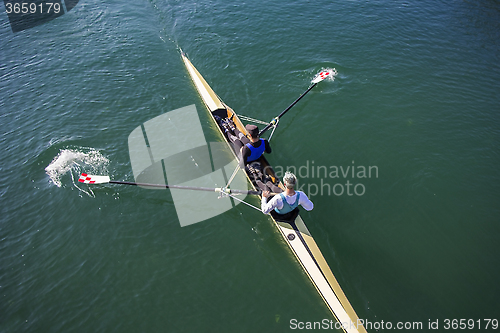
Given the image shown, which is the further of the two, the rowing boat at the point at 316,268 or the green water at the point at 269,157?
the green water at the point at 269,157

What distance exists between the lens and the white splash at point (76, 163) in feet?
31.5

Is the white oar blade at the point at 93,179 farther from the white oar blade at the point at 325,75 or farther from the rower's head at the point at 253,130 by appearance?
the white oar blade at the point at 325,75

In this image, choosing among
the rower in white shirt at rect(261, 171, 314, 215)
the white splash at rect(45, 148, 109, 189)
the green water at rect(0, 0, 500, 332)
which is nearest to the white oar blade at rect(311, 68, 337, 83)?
the green water at rect(0, 0, 500, 332)

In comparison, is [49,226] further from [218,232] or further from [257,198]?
[257,198]

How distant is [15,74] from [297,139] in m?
13.8

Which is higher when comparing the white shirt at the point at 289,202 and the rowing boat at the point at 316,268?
the white shirt at the point at 289,202

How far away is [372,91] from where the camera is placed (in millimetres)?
12320

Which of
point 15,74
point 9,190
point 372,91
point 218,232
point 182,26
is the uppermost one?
point 182,26

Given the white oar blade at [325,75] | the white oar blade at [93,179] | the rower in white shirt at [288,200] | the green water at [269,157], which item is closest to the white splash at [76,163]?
the green water at [269,157]

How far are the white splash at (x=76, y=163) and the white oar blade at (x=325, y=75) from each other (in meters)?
9.45

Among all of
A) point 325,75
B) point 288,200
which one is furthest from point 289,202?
point 325,75

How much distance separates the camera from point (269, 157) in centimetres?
1002

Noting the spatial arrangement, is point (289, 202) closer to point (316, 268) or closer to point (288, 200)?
point (288, 200)

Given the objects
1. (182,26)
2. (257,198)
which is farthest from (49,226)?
(182,26)
